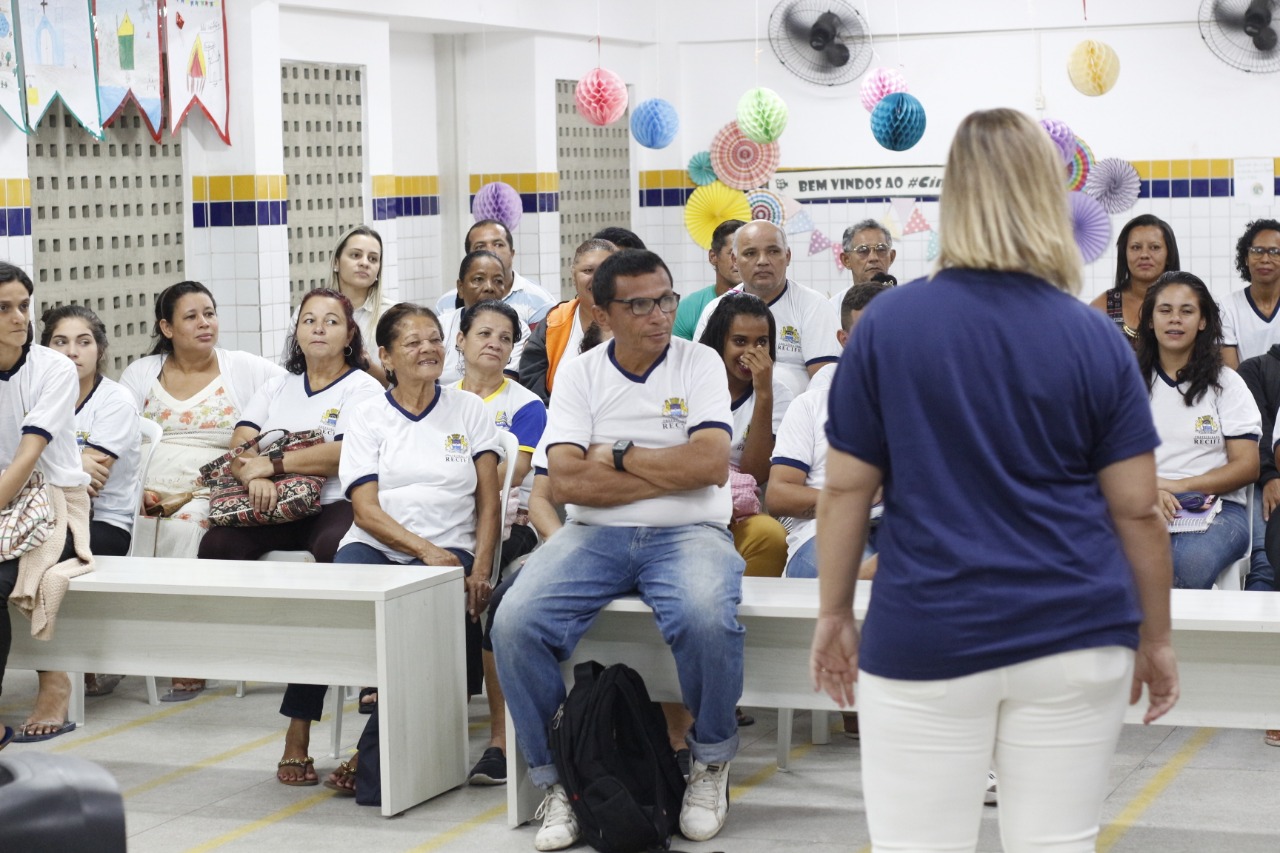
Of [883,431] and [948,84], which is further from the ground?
[948,84]

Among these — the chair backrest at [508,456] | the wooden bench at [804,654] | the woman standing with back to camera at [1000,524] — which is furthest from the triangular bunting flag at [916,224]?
the woman standing with back to camera at [1000,524]

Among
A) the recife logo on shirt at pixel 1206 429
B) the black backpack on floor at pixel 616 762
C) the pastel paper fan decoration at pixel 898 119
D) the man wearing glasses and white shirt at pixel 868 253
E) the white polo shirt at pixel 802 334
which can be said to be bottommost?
the black backpack on floor at pixel 616 762

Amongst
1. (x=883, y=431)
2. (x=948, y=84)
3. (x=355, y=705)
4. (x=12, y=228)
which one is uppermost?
(x=948, y=84)

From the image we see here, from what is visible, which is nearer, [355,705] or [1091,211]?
[355,705]

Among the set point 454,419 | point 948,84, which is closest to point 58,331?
point 454,419

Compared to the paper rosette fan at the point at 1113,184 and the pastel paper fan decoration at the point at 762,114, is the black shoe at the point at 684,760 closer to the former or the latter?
the pastel paper fan decoration at the point at 762,114

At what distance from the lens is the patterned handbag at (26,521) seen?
4.43 m

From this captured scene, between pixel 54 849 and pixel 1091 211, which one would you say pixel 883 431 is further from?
pixel 1091 211

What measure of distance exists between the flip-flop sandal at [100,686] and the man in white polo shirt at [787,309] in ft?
7.56

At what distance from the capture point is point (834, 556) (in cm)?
236

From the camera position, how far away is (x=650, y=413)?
4102 millimetres

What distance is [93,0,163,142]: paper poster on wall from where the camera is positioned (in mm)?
6734

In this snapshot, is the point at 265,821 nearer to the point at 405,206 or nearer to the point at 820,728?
the point at 820,728

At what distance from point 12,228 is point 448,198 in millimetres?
3815
